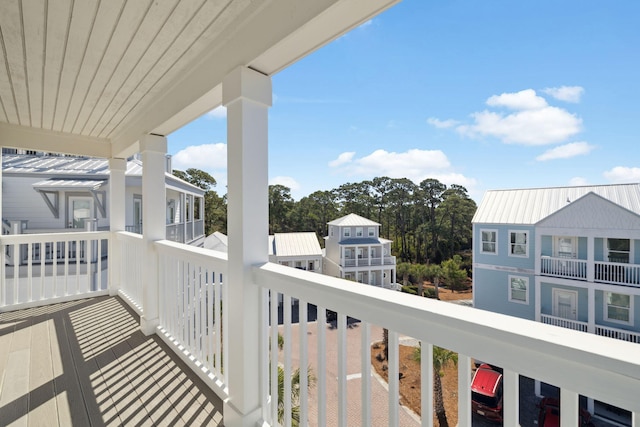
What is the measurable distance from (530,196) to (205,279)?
2680 mm

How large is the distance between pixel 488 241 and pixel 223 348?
2229 mm

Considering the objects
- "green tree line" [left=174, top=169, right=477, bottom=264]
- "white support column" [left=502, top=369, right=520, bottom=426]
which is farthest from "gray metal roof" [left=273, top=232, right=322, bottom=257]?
"white support column" [left=502, top=369, right=520, bottom=426]

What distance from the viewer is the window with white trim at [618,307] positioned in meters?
1.87

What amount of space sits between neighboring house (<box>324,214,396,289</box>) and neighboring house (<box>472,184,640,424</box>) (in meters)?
1.26

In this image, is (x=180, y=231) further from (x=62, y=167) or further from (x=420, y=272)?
(x=420, y=272)

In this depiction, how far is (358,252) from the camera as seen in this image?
3865 millimetres

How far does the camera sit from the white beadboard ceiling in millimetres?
1346

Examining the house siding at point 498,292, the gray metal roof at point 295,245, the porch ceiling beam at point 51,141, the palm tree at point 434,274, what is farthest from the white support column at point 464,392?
the porch ceiling beam at point 51,141

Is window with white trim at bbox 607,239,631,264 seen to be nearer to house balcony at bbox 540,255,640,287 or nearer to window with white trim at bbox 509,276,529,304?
house balcony at bbox 540,255,640,287

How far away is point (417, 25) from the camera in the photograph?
383 cm

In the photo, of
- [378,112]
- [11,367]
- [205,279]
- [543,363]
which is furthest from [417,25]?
[11,367]

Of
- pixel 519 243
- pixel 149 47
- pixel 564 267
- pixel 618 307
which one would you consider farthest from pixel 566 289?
pixel 149 47

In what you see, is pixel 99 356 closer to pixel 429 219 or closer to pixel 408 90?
pixel 429 219

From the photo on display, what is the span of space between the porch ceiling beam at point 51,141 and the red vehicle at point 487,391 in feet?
15.7
